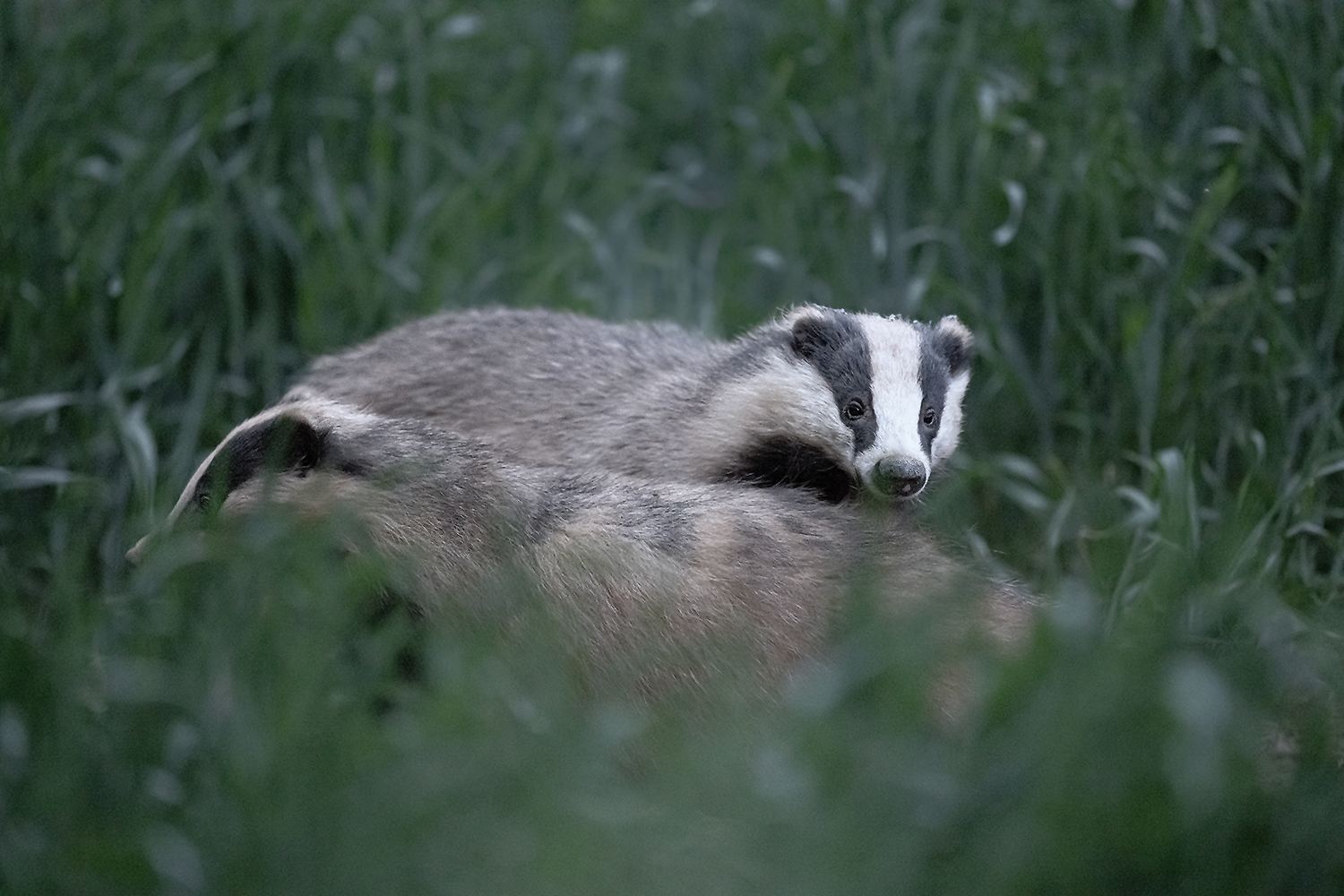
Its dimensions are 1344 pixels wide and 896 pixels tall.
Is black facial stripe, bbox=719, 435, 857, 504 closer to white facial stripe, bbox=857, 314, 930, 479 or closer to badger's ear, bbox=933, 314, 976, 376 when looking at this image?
white facial stripe, bbox=857, 314, 930, 479

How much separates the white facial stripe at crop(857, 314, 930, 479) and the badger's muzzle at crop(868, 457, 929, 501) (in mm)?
19

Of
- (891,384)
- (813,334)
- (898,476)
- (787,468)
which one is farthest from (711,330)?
(898,476)

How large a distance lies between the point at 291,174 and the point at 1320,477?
10.6ft

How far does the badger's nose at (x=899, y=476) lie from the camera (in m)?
3.33

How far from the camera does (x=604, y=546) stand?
3.02m

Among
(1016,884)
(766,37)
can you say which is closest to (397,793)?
(1016,884)

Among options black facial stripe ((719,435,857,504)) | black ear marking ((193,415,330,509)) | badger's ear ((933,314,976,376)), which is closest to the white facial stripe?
badger's ear ((933,314,976,376))

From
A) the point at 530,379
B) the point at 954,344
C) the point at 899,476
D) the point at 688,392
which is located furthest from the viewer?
the point at 530,379

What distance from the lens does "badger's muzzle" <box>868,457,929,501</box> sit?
3330mm

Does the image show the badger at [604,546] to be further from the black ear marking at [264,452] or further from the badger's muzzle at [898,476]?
the badger's muzzle at [898,476]

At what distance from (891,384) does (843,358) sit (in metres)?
0.15

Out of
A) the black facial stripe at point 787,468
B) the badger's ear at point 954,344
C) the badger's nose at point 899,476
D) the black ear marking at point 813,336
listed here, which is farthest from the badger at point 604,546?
the badger's ear at point 954,344

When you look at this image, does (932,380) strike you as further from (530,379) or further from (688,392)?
(530,379)

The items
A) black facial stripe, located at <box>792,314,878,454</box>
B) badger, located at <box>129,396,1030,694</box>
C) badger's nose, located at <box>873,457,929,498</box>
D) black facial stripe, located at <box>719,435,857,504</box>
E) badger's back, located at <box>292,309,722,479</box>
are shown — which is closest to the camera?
badger, located at <box>129,396,1030,694</box>
